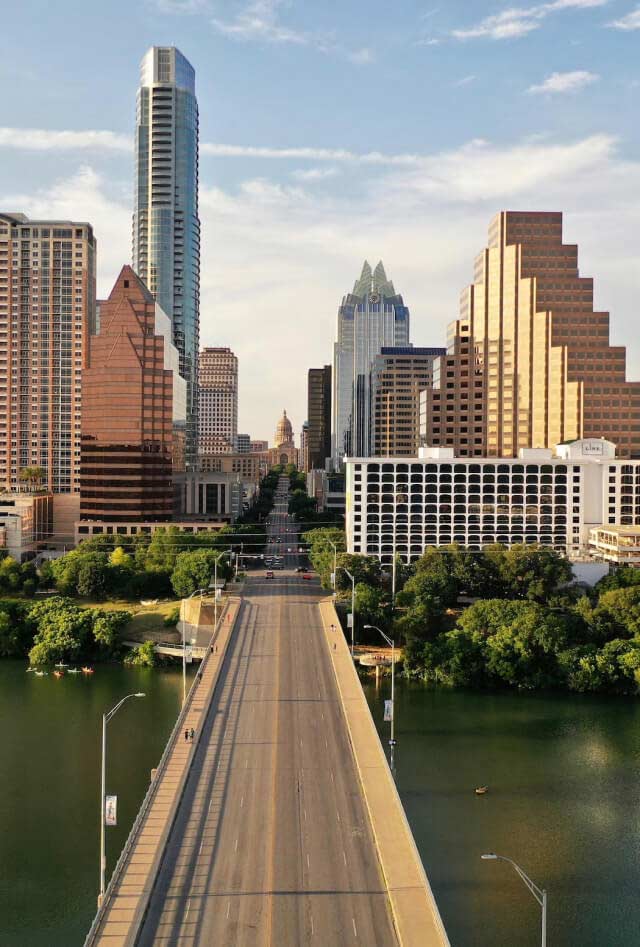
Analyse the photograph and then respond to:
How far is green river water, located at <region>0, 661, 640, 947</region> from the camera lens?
52.5 metres

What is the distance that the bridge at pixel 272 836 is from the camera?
4034 cm

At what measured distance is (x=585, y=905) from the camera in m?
53.5

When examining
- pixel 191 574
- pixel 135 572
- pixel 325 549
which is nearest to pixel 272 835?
pixel 191 574

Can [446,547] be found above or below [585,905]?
above

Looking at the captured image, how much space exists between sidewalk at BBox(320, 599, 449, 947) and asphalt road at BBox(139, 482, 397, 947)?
0.74m

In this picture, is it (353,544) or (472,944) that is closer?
(472,944)

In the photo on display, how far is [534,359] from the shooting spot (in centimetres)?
18275

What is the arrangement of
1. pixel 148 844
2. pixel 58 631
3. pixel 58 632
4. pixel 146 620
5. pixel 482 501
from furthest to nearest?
1. pixel 482 501
2. pixel 146 620
3. pixel 58 631
4. pixel 58 632
5. pixel 148 844

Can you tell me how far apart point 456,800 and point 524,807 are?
515 centimetres

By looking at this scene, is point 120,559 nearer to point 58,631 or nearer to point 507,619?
point 58,631

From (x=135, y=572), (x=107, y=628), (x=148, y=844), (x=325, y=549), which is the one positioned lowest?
(x=107, y=628)

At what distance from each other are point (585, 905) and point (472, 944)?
28.9 feet

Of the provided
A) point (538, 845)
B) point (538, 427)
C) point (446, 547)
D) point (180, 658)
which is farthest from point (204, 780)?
point (538, 427)

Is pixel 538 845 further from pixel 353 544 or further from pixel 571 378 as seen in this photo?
pixel 571 378
